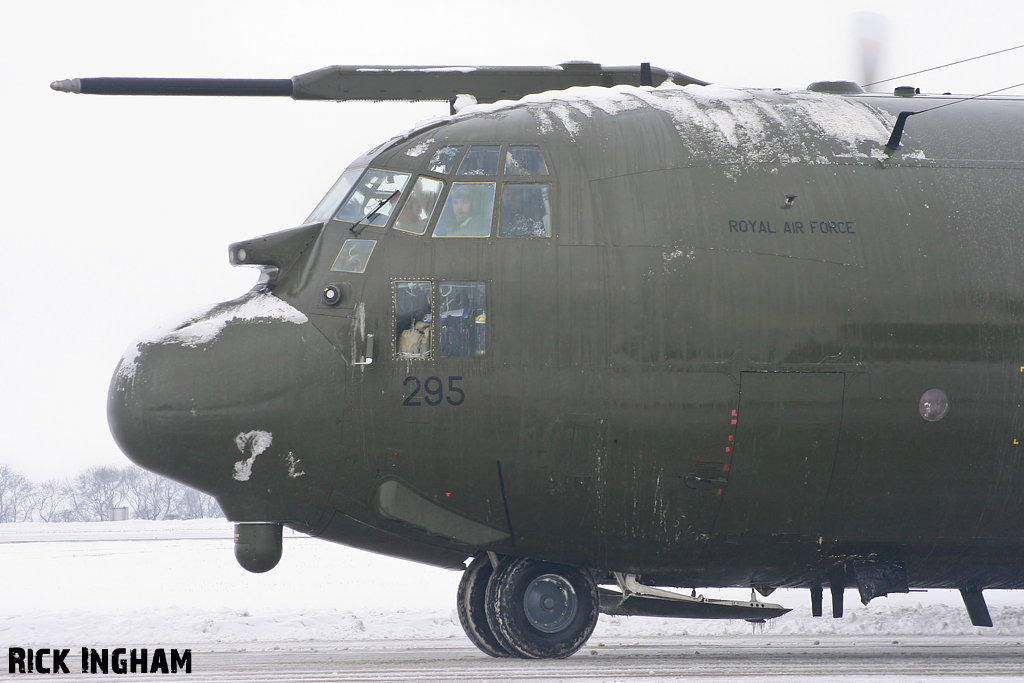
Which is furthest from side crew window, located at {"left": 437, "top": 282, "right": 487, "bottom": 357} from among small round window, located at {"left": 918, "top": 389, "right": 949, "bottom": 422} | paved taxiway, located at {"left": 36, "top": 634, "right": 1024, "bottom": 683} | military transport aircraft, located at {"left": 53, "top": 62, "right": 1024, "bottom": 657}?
small round window, located at {"left": 918, "top": 389, "right": 949, "bottom": 422}

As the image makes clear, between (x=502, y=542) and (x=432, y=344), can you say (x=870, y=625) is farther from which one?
(x=432, y=344)

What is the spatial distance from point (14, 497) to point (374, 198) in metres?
88.3

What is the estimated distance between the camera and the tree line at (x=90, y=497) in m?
81.6

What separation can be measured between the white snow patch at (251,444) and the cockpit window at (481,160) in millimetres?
2839

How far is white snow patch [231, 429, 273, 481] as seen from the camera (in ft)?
24.7

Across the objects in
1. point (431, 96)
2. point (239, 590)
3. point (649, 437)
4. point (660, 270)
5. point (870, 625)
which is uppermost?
point (431, 96)

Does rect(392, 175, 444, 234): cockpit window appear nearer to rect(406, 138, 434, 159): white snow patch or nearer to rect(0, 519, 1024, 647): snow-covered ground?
rect(406, 138, 434, 159): white snow patch

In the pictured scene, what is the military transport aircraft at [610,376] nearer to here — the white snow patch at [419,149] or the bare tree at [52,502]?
the white snow patch at [419,149]

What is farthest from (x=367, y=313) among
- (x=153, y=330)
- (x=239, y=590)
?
(x=239, y=590)

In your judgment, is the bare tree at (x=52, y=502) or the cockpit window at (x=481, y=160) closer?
the cockpit window at (x=481, y=160)

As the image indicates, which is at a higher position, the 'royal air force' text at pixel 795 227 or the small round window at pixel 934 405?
the 'royal air force' text at pixel 795 227

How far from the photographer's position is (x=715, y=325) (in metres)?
7.67

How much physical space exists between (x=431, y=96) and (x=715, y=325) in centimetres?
473

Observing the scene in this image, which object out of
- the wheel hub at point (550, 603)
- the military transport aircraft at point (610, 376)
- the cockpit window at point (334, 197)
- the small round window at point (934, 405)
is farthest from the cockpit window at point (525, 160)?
the small round window at point (934, 405)
